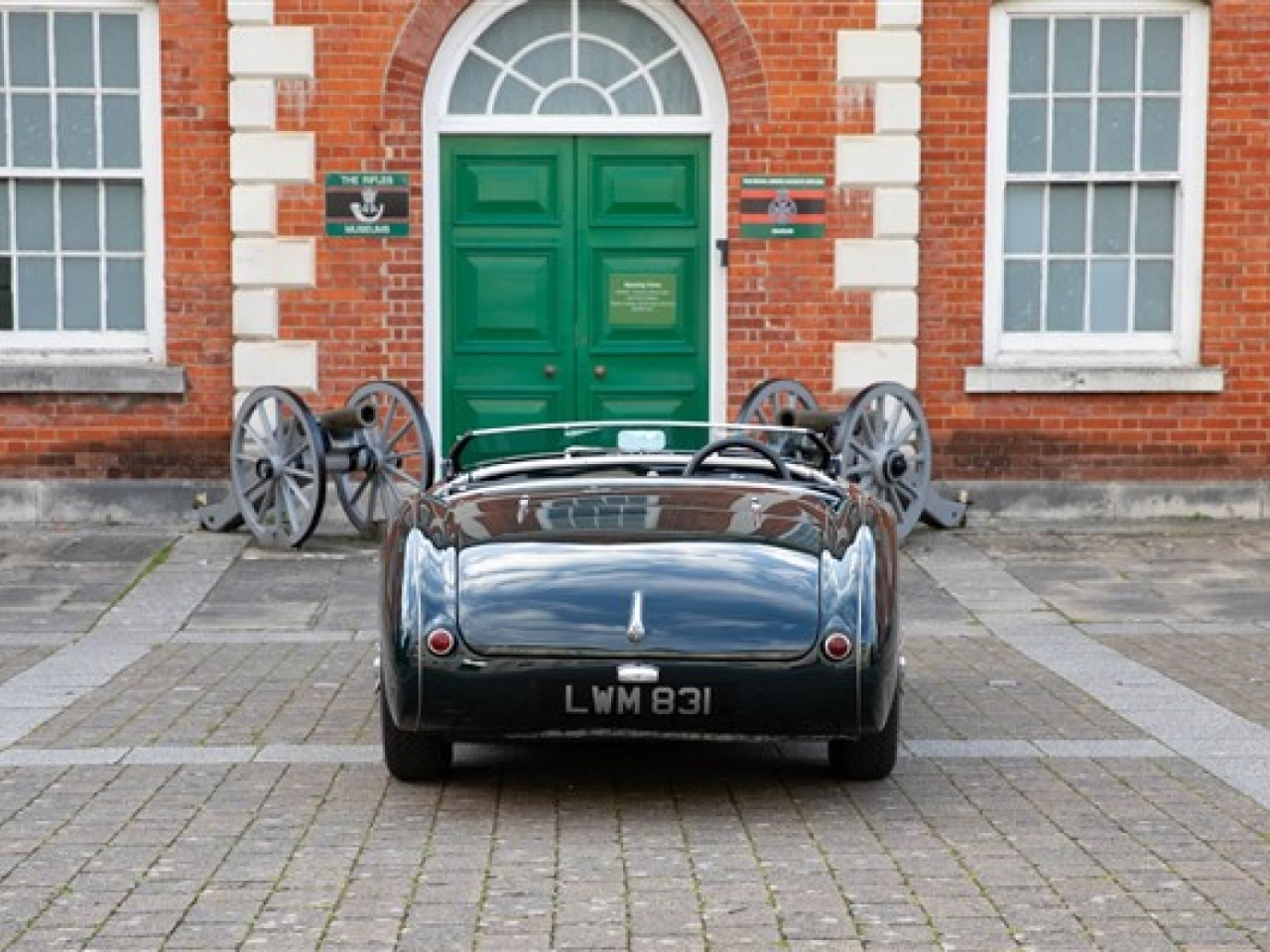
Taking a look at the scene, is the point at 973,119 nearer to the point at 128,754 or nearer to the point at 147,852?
the point at 128,754

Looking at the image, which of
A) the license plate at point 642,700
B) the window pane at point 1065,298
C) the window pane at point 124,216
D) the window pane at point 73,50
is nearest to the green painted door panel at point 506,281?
the window pane at point 124,216

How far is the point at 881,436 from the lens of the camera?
45.2 ft

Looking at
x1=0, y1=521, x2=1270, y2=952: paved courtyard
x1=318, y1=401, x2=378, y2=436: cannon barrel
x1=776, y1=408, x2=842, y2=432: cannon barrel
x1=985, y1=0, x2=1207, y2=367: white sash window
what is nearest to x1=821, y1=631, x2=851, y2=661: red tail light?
x1=0, y1=521, x2=1270, y2=952: paved courtyard

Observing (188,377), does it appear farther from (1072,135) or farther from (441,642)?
(441,642)

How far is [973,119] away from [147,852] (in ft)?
33.2

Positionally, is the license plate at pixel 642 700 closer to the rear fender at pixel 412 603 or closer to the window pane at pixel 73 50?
the rear fender at pixel 412 603

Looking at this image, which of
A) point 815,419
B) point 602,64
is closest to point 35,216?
point 602,64

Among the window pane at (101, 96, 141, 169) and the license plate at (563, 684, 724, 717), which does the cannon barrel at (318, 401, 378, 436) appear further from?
the license plate at (563, 684, 724, 717)

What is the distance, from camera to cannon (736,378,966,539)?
44.4 feet

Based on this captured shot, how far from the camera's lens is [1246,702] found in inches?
344

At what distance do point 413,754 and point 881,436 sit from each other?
Result: 7.30 meters

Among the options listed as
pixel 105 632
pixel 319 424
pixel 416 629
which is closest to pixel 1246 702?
pixel 416 629

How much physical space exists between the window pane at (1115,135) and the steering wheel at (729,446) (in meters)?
7.96

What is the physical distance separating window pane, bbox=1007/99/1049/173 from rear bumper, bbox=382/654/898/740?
9.09m
